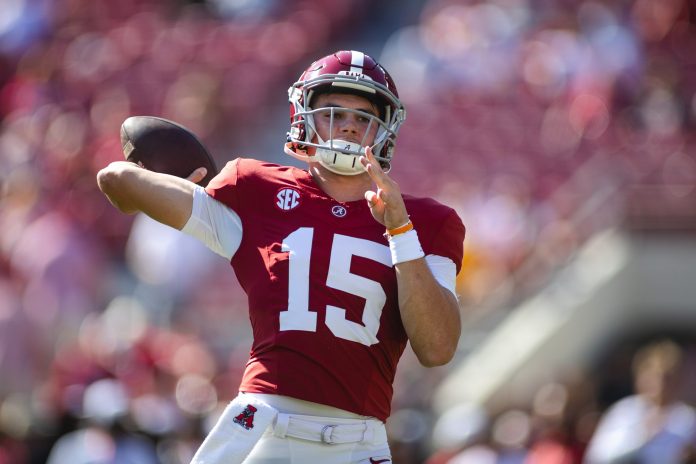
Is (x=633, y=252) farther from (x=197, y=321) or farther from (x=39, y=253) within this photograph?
(x=39, y=253)

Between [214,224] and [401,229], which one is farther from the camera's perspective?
[214,224]

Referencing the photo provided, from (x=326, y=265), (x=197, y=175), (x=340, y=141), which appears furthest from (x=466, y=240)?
(x=326, y=265)

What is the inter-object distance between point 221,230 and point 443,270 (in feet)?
2.09

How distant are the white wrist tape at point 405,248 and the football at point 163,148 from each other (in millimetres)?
757

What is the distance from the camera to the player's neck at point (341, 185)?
3895mm

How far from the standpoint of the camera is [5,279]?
9.95m

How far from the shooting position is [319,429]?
3617 millimetres

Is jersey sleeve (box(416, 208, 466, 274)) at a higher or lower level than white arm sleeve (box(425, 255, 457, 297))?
higher

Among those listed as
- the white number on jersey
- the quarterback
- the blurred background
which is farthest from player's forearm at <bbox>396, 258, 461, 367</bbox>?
the blurred background

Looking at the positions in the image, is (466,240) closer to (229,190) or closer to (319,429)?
(229,190)

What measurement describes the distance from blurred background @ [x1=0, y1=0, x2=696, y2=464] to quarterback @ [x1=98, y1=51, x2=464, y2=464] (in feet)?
10.2

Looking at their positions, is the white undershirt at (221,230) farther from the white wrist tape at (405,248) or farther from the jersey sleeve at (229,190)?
the white wrist tape at (405,248)

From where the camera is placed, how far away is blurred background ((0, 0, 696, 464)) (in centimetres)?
740

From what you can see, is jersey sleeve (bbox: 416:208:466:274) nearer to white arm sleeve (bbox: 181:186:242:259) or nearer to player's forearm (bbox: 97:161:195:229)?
white arm sleeve (bbox: 181:186:242:259)
